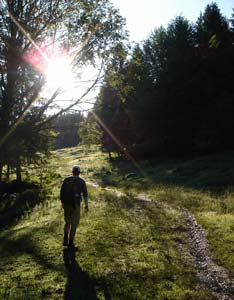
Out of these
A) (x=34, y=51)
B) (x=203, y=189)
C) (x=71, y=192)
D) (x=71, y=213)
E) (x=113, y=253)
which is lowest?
(x=203, y=189)

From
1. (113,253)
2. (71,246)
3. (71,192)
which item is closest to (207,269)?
(113,253)

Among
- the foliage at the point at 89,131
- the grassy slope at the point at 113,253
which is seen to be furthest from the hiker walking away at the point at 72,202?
the foliage at the point at 89,131

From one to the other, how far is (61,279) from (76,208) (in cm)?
280

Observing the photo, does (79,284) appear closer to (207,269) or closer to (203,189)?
(207,269)

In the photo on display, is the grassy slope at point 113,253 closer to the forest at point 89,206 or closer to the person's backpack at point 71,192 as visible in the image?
the forest at point 89,206

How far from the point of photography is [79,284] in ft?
29.6

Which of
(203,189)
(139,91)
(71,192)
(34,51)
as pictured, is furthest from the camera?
(139,91)

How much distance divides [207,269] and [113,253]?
3101mm

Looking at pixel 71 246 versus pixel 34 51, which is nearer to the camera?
pixel 71 246

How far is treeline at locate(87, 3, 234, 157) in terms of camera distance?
136ft

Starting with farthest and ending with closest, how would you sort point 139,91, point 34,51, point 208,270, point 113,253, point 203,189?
point 139,91
point 203,189
point 34,51
point 113,253
point 208,270

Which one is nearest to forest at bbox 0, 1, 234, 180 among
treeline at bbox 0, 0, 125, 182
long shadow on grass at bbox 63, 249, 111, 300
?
treeline at bbox 0, 0, 125, 182

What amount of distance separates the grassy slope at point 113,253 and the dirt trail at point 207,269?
294mm

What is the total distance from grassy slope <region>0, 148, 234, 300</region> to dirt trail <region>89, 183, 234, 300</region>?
0.29 metres
